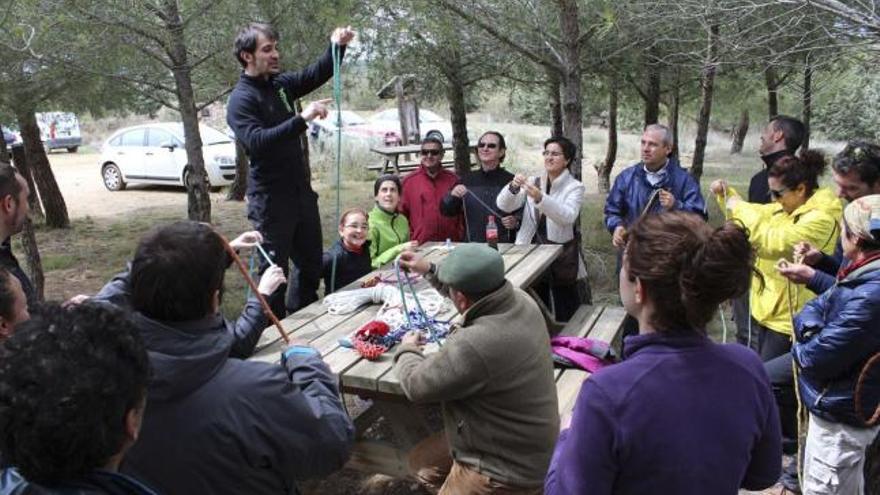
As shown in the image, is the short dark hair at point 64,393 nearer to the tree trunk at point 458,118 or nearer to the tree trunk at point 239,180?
the tree trunk at point 458,118

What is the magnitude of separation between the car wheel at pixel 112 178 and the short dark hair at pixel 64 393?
49.3ft

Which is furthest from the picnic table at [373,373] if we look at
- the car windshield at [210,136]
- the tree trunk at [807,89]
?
the car windshield at [210,136]

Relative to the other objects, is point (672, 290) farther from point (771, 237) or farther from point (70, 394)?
point (771, 237)

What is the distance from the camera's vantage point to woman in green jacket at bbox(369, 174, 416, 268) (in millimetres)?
4539

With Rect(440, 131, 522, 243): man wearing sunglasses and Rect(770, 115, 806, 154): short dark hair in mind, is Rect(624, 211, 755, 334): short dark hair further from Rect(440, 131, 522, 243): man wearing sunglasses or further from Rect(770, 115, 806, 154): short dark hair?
Rect(440, 131, 522, 243): man wearing sunglasses

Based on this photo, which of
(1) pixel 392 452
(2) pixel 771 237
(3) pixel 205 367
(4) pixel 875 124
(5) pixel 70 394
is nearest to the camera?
(5) pixel 70 394

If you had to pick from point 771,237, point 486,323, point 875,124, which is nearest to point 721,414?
point 486,323

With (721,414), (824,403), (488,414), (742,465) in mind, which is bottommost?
(824,403)

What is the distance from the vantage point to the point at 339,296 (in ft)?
11.8

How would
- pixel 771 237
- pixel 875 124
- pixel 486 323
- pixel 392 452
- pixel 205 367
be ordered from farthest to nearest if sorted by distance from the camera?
pixel 875 124
pixel 771 237
pixel 392 452
pixel 486 323
pixel 205 367

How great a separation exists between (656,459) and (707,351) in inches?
10.3

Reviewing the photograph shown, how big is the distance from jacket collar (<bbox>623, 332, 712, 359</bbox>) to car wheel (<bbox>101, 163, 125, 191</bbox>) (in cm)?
1531

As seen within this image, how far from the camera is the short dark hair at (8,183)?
2543 mm

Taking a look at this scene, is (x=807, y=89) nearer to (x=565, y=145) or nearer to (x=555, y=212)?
(x=565, y=145)
